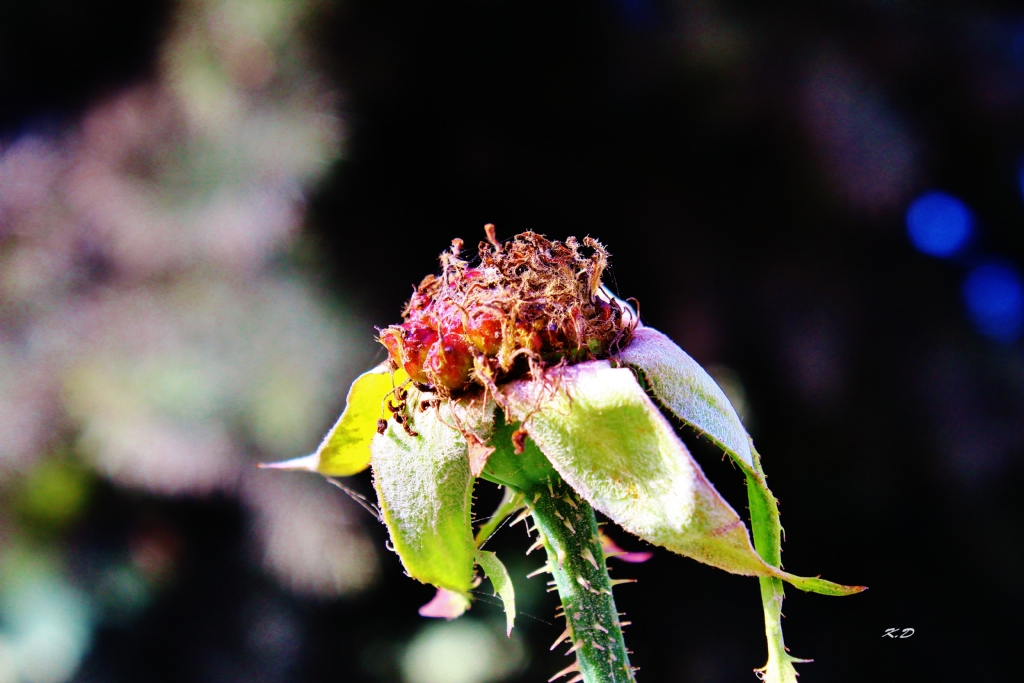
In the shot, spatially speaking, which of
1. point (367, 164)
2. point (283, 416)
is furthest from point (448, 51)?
point (283, 416)

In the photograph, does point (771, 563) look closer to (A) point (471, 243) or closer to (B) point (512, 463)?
(B) point (512, 463)

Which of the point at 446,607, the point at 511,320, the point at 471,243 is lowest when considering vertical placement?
the point at 446,607

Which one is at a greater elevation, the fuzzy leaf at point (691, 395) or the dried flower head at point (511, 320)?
the dried flower head at point (511, 320)

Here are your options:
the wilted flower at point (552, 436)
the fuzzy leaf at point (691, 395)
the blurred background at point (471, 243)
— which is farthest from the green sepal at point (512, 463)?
the blurred background at point (471, 243)

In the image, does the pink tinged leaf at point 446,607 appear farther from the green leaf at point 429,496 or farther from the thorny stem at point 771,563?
the thorny stem at point 771,563

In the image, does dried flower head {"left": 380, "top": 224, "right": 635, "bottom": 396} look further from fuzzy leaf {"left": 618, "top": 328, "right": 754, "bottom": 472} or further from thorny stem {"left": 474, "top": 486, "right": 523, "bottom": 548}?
thorny stem {"left": 474, "top": 486, "right": 523, "bottom": 548}

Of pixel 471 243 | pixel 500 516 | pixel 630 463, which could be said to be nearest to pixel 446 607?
pixel 500 516

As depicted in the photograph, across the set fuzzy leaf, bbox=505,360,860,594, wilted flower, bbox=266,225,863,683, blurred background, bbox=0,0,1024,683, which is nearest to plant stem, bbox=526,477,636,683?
wilted flower, bbox=266,225,863,683
